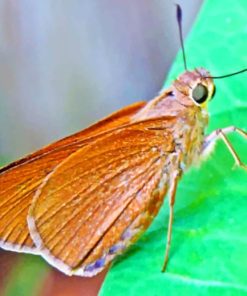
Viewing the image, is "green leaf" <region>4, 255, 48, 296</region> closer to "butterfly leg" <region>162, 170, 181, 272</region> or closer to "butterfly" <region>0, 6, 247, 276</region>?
"butterfly" <region>0, 6, 247, 276</region>

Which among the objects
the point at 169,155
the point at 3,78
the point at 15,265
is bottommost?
the point at 15,265

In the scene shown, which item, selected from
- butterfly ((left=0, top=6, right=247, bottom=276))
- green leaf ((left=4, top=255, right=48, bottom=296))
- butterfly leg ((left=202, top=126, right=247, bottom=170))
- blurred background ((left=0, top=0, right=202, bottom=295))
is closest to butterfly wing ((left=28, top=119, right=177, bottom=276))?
butterfly ((left=0, top=6, right=247, bottom=276))

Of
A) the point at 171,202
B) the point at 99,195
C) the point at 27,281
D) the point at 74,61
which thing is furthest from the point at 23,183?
the point at 74,61

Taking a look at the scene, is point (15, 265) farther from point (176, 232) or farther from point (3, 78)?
point (3, 78)

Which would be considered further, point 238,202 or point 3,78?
point 3,78

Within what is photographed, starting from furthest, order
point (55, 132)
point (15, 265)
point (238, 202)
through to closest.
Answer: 1. point (55, 132)
2. point (15, 265)
3. point (238, 202)

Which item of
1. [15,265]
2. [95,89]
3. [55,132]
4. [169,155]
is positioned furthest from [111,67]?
[169,155]

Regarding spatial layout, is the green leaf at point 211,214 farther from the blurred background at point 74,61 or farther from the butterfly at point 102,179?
the blurred background at point 74,61

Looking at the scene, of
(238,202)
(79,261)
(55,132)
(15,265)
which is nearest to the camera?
(238,202)

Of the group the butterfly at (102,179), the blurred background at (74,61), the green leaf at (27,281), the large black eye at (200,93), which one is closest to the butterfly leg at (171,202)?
the butterfly at (102,179)
